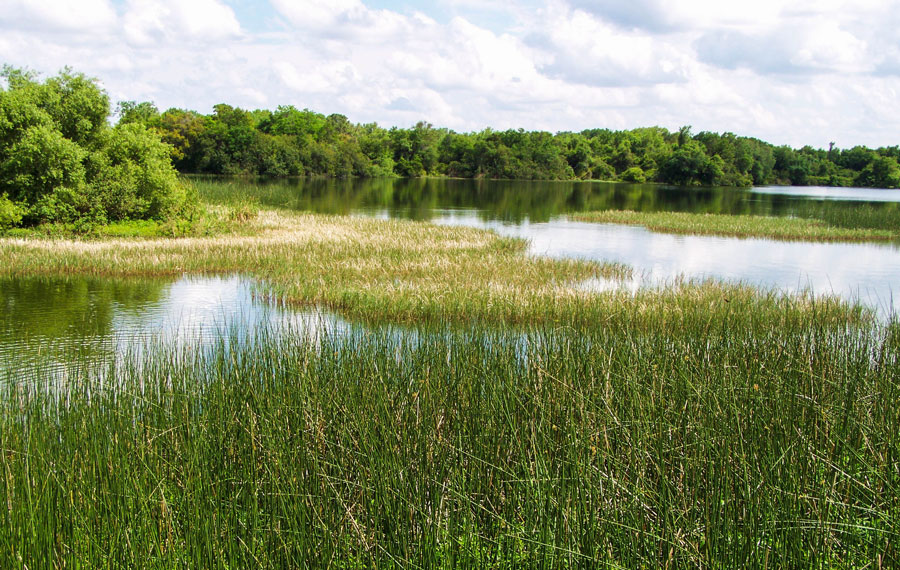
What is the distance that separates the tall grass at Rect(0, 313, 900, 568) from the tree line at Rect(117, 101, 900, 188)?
8082 cm

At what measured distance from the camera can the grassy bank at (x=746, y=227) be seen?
30.0 m

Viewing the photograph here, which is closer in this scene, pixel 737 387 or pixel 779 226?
pixel 737 387

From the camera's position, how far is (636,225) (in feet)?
116

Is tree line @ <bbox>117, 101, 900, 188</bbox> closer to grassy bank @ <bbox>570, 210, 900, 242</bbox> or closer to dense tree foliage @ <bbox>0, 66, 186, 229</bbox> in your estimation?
grassy bank @ <bbox>570, 210, 900, 242</bbox>

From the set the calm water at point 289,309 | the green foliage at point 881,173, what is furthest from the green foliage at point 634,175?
the calm water at point 289,309

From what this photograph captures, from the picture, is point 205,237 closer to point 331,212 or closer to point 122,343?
point 122,343

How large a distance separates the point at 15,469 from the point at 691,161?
109 m

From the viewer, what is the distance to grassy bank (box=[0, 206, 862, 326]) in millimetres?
12148

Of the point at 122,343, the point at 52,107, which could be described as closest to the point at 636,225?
the point at 52,107

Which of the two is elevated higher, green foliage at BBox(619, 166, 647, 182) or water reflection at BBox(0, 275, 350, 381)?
green foliage at BBox(619, 166, 647, 182)

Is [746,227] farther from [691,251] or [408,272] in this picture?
[408,272]

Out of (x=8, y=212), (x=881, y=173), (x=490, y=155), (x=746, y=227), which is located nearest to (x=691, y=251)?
(x=746, y=227)

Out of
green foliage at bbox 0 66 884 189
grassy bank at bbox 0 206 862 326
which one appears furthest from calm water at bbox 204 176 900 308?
green foliage at bbox 0 66 884 189

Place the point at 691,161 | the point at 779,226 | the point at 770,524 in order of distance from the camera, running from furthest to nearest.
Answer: the point at 691,161, the point at 779,226, the point at 770,524
